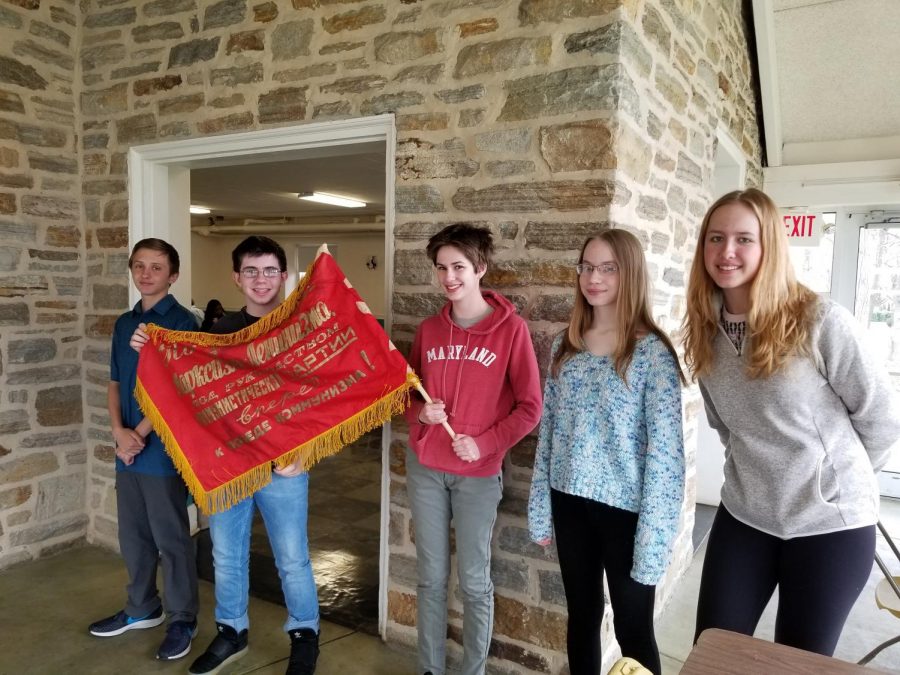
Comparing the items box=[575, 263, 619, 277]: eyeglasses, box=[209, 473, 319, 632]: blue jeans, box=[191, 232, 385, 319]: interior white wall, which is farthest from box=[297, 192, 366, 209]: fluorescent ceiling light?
box=[575, 263, 619, 277]: eyeglasses

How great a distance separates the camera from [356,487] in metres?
4.93

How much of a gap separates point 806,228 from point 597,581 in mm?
4121

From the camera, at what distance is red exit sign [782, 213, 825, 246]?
4887 millimetres

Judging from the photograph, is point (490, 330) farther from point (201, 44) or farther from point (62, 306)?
point (62, 306)

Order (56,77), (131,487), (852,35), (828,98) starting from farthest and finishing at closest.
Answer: (828,98)
(852,35)
(56,77)
(131,487)

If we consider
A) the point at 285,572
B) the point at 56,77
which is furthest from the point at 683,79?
the point at 56,77

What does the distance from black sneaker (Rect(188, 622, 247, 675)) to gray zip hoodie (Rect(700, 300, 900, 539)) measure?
6.51 ft

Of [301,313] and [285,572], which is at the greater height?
[301,313]

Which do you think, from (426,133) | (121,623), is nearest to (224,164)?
(426,133)

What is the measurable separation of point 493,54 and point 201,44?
5.14 ft

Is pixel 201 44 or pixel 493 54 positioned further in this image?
pixel 201 44

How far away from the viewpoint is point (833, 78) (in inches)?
173

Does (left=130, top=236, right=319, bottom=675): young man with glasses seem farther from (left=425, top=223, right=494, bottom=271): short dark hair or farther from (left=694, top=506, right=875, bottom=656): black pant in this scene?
(left=694, top=506, right=875, bottom=656): black pant

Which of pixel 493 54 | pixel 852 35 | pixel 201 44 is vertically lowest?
pixel 493 54
